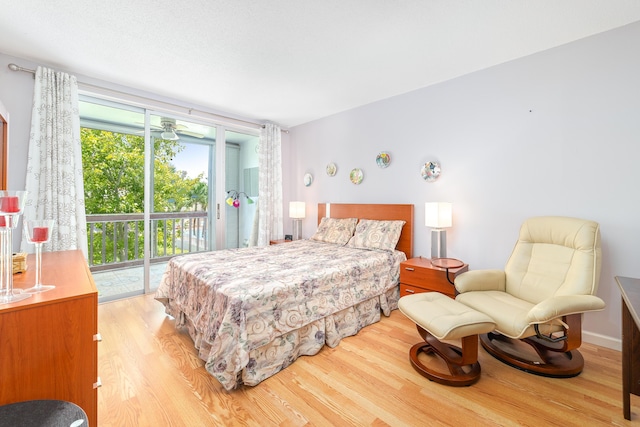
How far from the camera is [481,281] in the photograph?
2.33 meters

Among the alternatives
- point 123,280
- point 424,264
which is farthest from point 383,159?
point 123,280

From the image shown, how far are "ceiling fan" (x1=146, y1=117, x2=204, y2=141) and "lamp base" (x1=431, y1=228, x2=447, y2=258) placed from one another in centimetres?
353

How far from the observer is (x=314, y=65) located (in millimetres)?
2773

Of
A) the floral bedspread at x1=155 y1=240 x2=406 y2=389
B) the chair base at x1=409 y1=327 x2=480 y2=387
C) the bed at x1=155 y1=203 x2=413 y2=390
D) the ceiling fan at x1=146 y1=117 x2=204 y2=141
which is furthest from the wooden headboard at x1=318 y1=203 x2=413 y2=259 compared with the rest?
the ceiling fan at x1=146 y1=117 x2=204 y2=141

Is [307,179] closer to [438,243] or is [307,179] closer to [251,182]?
[251,182]

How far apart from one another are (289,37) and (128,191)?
9.59 feet

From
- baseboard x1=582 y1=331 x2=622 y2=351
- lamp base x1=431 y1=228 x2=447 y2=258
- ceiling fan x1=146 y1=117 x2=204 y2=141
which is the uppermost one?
ceiling fan x1=146 y1=117 x2=204 y2=141

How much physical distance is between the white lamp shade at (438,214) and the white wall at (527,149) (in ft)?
0.74

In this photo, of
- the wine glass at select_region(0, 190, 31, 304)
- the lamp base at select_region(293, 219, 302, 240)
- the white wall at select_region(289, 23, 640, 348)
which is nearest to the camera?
the wine glass at select_region(0, 190, 31, 304)

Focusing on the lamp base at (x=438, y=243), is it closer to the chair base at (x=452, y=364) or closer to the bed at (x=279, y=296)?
the bed at (x=279, y=296)

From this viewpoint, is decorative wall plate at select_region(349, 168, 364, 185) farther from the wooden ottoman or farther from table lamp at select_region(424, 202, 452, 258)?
the wooden ottoman

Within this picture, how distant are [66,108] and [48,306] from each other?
9.09 ft

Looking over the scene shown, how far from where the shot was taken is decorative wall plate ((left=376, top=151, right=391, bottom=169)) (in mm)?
3646

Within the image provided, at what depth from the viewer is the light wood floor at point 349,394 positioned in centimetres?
153
